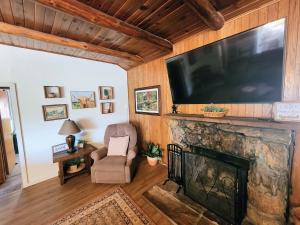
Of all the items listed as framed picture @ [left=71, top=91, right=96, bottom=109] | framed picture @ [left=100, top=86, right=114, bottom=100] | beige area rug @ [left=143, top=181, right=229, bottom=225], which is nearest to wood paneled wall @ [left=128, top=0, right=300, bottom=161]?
beige area rug @ [left=143, top=181, right=229, bottom=225]

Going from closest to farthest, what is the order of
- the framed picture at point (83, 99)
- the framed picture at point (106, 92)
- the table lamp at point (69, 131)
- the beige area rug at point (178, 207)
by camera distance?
the beige area rug at point (178, 207) → the table lamp at point (69, 131) → the framed picture at point (83, 99) → the framed picture at point (106, 92)

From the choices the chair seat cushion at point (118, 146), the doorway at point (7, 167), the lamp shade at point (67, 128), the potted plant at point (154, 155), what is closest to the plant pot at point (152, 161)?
the potted plant at point (154, 155)

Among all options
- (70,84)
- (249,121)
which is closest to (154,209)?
(249,121)

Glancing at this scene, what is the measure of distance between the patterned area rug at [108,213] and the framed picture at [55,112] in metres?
1.75

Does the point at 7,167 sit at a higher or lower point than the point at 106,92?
lower

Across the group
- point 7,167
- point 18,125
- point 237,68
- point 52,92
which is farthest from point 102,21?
point 7,167

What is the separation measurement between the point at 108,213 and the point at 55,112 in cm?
212

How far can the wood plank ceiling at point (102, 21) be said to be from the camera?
144 centimetres

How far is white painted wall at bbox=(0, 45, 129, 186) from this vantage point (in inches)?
92.8

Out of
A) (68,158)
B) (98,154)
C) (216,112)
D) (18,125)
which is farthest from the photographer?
(98,154)

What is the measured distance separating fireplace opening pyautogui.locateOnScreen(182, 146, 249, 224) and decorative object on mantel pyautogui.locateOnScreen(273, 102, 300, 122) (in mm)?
615

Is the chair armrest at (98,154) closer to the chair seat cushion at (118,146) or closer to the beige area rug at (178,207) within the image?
the chair seat cushion at (118,146)

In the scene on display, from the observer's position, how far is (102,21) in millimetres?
1595

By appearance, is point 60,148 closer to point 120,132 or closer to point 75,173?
point 75,173
